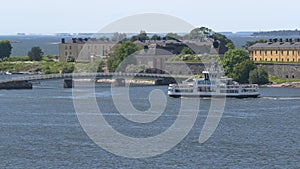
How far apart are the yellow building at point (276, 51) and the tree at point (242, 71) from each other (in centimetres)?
771

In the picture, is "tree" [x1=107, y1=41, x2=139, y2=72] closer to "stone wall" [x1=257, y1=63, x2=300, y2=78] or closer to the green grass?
the green grass

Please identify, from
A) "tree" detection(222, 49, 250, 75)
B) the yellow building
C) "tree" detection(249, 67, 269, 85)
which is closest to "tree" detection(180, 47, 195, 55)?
the yellow building

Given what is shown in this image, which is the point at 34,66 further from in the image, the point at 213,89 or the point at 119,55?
the point at 213,89

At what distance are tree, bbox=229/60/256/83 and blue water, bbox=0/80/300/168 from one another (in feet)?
48.2

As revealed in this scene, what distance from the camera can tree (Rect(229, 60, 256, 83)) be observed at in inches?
3002

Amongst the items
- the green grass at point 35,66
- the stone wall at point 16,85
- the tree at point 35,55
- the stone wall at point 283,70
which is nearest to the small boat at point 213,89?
the stone wall at point 16,85

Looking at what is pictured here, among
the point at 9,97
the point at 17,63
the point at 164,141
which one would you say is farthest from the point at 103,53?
the point at 164,141

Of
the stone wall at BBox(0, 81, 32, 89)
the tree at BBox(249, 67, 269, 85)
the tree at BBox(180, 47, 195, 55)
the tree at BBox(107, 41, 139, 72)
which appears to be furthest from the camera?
the tree at BBox(180, 47, 195, 55)

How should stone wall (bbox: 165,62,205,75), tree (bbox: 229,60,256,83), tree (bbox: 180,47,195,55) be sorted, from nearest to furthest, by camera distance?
1. tree (bbox: 229,60,256,83)
2. stone wall (bbox: 165,62,205,75)
3. tree (bbox: 180,47,195,55)

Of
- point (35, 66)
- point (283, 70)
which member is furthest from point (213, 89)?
point (35, 66)

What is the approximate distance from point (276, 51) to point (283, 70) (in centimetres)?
792

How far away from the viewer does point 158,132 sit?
1678 inches

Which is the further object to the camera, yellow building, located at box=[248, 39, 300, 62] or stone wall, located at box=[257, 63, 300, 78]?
yellow building, located at box=[248, 39, 300, 62]

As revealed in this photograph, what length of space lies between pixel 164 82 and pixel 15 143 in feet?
136
